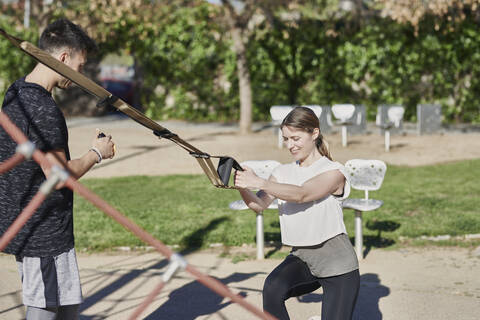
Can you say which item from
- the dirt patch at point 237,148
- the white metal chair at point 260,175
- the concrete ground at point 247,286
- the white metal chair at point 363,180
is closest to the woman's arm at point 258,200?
the concrete ground at point 247,286

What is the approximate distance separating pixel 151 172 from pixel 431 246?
5.72 meters

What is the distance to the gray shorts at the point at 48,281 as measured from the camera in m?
3.26

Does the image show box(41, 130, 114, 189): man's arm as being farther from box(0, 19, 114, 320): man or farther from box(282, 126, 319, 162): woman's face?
box(282, 126, 319, 162): woman's face

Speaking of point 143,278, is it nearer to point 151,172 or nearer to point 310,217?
point 310,217

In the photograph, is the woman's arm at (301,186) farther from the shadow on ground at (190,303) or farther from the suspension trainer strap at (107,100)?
the shadow on ground at (190,303)

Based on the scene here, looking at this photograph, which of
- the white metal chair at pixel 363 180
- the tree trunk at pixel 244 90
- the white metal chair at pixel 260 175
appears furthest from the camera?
the tree trunk at pixel 244 90

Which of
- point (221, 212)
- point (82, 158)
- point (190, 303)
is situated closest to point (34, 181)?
point (82, 158)

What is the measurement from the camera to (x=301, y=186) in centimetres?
351

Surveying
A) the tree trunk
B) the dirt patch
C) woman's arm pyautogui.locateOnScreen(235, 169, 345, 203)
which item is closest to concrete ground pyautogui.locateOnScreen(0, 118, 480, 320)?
woman's arm pyautogui.locateOnScreen(235, 169, 345, 203)

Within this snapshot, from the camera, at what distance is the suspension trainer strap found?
267 centimetres

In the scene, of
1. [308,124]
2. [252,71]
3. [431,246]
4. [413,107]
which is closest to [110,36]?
[252,71]

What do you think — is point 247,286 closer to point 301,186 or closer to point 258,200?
point 258,200

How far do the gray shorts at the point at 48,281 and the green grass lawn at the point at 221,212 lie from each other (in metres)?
3.64

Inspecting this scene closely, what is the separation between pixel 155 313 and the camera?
493 cm
